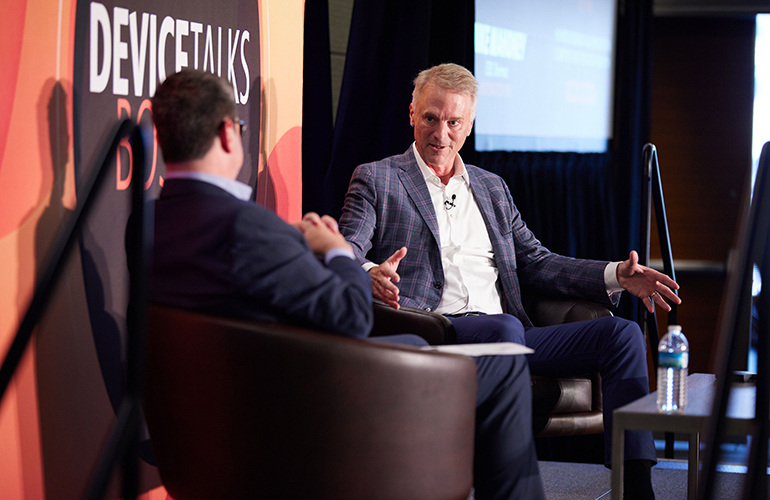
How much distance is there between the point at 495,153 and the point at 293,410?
2.74m

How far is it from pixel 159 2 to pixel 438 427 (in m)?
1.50

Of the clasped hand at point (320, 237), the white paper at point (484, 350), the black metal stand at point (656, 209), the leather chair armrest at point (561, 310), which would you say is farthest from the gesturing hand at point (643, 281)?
the clasped hand at point (320, 237)

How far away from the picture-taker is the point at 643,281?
2.50m

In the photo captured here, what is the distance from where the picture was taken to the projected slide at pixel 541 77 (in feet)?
12.6

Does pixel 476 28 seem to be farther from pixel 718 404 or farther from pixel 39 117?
pixel 718 404

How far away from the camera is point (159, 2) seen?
2209mm

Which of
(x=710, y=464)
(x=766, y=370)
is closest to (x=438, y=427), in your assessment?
(x=710, y=464)

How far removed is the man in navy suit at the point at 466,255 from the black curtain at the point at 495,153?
991 mm

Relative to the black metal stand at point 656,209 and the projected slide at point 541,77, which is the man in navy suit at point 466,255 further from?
the projected slide at point 541,77

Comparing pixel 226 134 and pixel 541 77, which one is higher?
pixel 541 77

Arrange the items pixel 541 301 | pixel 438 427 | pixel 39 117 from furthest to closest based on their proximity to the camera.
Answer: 1. pixel 541 301
2. pixel 39 117
3. pixel 438 427

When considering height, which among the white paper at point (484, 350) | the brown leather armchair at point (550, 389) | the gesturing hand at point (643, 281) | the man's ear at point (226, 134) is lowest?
the brown leather armchair at point (550, 389)

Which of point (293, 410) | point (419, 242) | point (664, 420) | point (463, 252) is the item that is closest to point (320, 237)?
point (293, 410)

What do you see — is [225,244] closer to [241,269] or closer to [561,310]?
[241,269]
